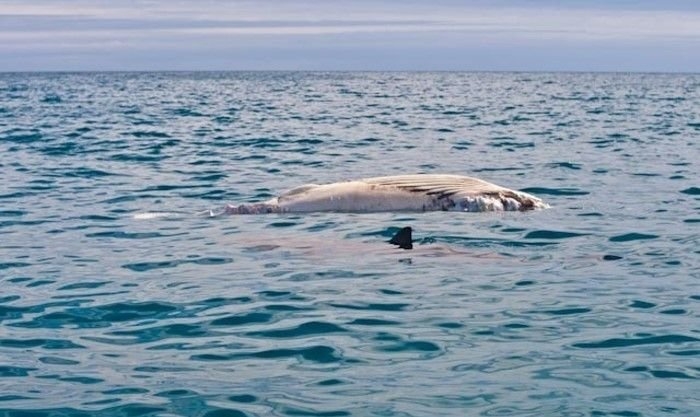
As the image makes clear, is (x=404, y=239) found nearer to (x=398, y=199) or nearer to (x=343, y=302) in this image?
(x=343, y=302)

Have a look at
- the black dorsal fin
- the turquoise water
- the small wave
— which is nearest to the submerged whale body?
the turquoise water

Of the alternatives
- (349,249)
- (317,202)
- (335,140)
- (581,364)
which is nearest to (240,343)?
(581,364)

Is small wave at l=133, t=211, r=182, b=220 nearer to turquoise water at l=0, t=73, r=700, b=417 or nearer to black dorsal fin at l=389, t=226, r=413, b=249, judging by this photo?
turquoise water at l=0, t=73, r=700, b=417

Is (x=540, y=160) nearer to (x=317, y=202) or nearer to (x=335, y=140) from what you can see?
(x=335, y=140)

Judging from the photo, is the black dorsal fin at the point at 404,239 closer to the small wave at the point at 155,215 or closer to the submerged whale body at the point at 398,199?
the submerged whale body at the point at 398,199

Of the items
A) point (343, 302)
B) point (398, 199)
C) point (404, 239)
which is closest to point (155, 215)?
point (398, 199)

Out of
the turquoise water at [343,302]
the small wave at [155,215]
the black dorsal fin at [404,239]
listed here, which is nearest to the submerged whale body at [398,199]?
the turquoise water at [343,302]

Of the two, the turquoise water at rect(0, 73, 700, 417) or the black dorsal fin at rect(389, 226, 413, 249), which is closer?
the turquoise water at rect(0, 73, 700, 417)

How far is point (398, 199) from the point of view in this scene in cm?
1639

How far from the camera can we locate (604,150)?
Result: 94.9ft

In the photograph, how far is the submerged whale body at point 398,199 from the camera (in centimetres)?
1636

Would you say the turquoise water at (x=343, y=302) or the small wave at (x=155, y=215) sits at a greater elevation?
the turquoise water at (x=343, y=302)

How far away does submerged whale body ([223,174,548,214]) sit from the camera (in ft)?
53.7

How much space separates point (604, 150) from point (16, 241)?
18.0 m
